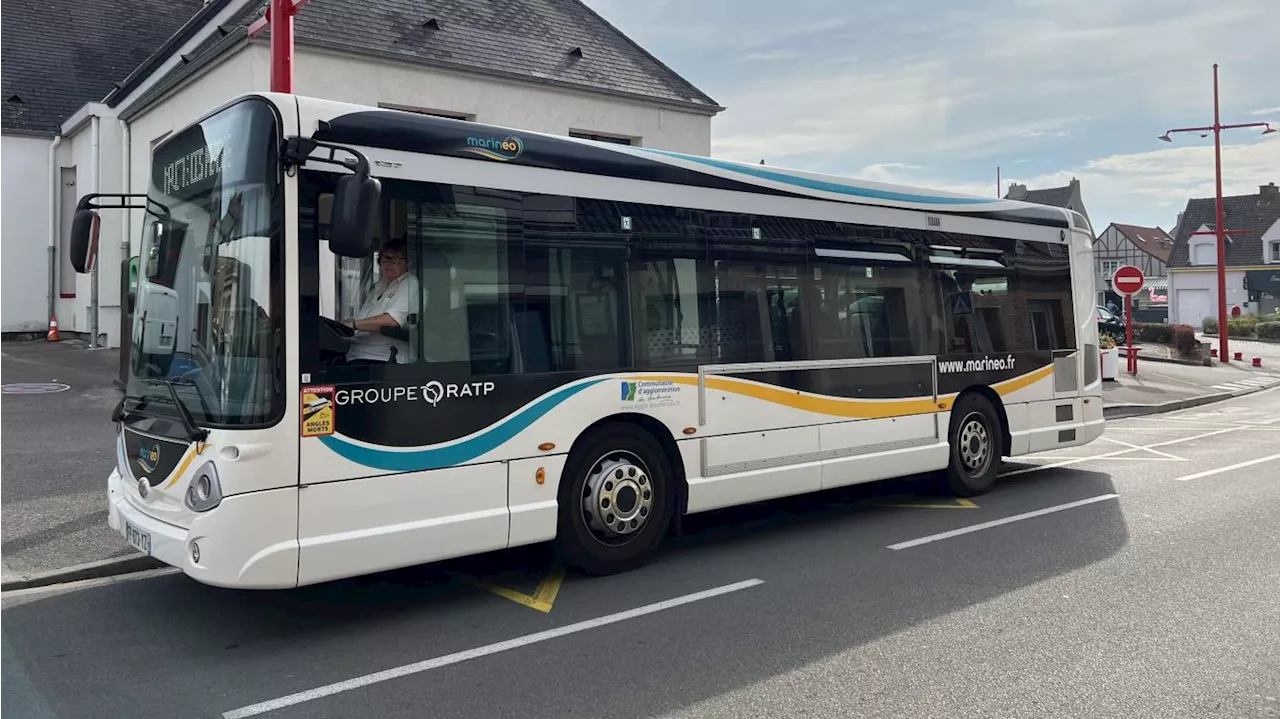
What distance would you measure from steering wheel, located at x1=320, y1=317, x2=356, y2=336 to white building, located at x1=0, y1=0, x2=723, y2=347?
414 inches

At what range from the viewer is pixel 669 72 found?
20547 millimetres

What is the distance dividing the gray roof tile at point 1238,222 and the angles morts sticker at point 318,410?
70.6 m

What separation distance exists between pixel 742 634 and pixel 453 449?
201cm

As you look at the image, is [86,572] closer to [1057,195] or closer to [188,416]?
[188,416]

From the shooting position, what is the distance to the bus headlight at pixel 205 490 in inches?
193

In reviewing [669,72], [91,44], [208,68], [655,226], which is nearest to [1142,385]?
[669,72]

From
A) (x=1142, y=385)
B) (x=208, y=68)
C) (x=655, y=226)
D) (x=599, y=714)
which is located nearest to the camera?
(x=599, y=714)

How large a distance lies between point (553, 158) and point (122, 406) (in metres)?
3.20

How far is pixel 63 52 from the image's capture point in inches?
1034

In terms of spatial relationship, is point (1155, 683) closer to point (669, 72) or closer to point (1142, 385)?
point (669, 72)

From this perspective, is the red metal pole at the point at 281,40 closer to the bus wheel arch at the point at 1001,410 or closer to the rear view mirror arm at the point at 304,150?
the rear view mirror arm at the point at 304,150

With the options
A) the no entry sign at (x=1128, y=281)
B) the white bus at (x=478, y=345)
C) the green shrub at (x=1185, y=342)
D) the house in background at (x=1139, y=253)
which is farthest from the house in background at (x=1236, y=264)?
the white bus at (x=478, y=345)

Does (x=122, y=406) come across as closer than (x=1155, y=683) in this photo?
No

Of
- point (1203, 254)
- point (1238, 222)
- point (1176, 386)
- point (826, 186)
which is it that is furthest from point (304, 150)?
point (1238, 222)
